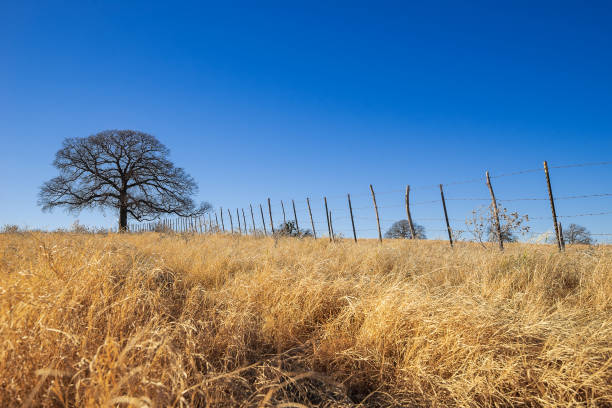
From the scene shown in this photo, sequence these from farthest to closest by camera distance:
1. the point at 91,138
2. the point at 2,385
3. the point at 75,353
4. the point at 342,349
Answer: the point at 91,138, the point at 342,349, the point at 75,353, the point at 2,385

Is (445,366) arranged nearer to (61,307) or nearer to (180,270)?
(61,307)

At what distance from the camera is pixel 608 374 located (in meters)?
2.09

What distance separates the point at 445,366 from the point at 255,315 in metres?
1.67

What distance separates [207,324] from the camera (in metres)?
2.61

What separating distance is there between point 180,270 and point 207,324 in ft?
7.19

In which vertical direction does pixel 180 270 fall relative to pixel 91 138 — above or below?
below

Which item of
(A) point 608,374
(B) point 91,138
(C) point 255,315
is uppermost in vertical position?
(B) point 91,138

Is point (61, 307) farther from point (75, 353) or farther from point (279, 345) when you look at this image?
point (279, 345)

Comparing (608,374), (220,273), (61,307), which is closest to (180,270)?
(220,273)

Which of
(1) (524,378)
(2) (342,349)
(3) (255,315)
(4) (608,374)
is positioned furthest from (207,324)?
(4) (608,374)

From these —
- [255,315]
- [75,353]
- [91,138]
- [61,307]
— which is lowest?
[255,315]

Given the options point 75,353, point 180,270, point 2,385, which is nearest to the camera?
point 2,385

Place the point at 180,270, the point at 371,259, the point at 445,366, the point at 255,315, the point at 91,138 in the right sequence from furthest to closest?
1. the point at 91,138
2. the point at 371,259
3. the point at 180,270
4. the point at 255,315
5. the point at 445,366

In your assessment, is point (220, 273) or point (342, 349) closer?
point (342, 349)
